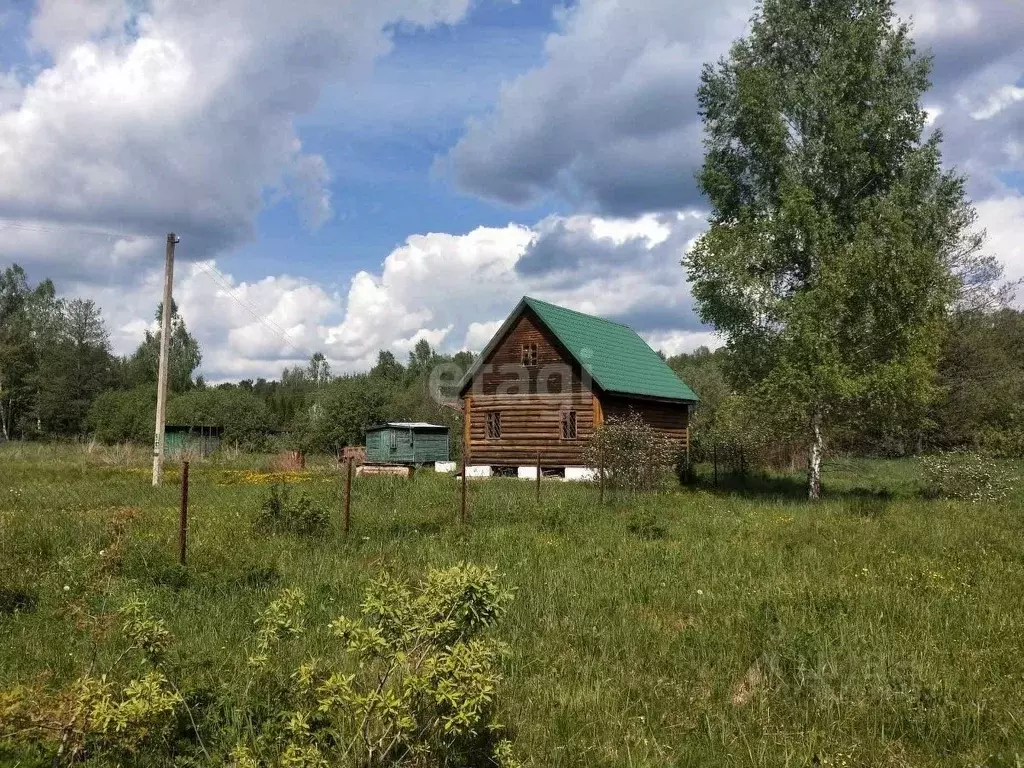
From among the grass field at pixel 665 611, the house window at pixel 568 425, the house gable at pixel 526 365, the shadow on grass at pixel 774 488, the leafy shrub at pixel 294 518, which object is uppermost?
the house gable at pixel 526 365

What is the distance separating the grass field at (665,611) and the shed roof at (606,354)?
11.2 metres

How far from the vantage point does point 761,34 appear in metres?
23.7

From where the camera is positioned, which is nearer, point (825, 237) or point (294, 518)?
point (294, 518)

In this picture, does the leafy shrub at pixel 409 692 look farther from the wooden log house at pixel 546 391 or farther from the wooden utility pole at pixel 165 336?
the wooden log house at pixel 546 391

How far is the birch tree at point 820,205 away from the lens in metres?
19.4

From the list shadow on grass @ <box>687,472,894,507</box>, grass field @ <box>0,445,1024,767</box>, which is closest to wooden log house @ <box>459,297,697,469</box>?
shadow on grass @ <box>687,472,894,507</box>

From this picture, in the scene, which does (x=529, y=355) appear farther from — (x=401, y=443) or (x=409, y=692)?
(x=409, y=692)

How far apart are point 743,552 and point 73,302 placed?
247 ft

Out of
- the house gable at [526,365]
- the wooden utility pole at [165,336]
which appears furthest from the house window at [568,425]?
the wooden utility pole at [165,336]

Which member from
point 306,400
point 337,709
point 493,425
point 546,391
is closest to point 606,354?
point 546,391

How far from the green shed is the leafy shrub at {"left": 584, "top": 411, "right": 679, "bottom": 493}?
17.8 meters

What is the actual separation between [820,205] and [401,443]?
21.8 m

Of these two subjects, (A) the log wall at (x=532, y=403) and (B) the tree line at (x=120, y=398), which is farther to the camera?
(B) the tree line at (x=120, y=398)

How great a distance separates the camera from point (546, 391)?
26.5 m
